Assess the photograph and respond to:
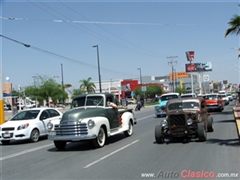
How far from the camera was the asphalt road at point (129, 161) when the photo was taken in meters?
8.21

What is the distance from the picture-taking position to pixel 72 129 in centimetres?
1212

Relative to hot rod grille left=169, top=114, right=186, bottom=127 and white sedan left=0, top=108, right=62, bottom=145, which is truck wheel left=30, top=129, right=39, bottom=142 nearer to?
white sedan left=0, top=108, right=62, bottom=145

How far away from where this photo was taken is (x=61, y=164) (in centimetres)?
998

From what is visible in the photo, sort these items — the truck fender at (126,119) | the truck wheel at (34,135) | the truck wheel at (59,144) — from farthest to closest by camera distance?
the truck wheel at (34,135) < the truck fender at (126,119) < the truck wheel at (59,144)

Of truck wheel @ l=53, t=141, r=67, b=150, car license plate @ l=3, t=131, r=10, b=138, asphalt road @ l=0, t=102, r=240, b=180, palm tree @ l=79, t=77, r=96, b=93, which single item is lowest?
asphalt road @ l=0, t=102, r=240, b=180

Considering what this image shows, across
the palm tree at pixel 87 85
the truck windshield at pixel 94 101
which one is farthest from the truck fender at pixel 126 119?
the palm tree at pixel 87 85

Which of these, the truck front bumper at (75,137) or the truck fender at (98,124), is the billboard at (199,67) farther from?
the truck front bumper at (75,137)

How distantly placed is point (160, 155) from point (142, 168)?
1865 mm

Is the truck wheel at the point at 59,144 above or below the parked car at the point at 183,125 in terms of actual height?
below

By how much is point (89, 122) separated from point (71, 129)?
2.30ft

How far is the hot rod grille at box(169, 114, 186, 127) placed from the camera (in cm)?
1284

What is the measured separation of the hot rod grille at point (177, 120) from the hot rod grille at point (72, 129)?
3.32 m

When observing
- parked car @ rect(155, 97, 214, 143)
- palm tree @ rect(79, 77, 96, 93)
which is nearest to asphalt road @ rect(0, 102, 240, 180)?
parked car @ rect(155, 97, 214, 143)

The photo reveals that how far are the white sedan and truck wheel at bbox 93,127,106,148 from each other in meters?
4.71
